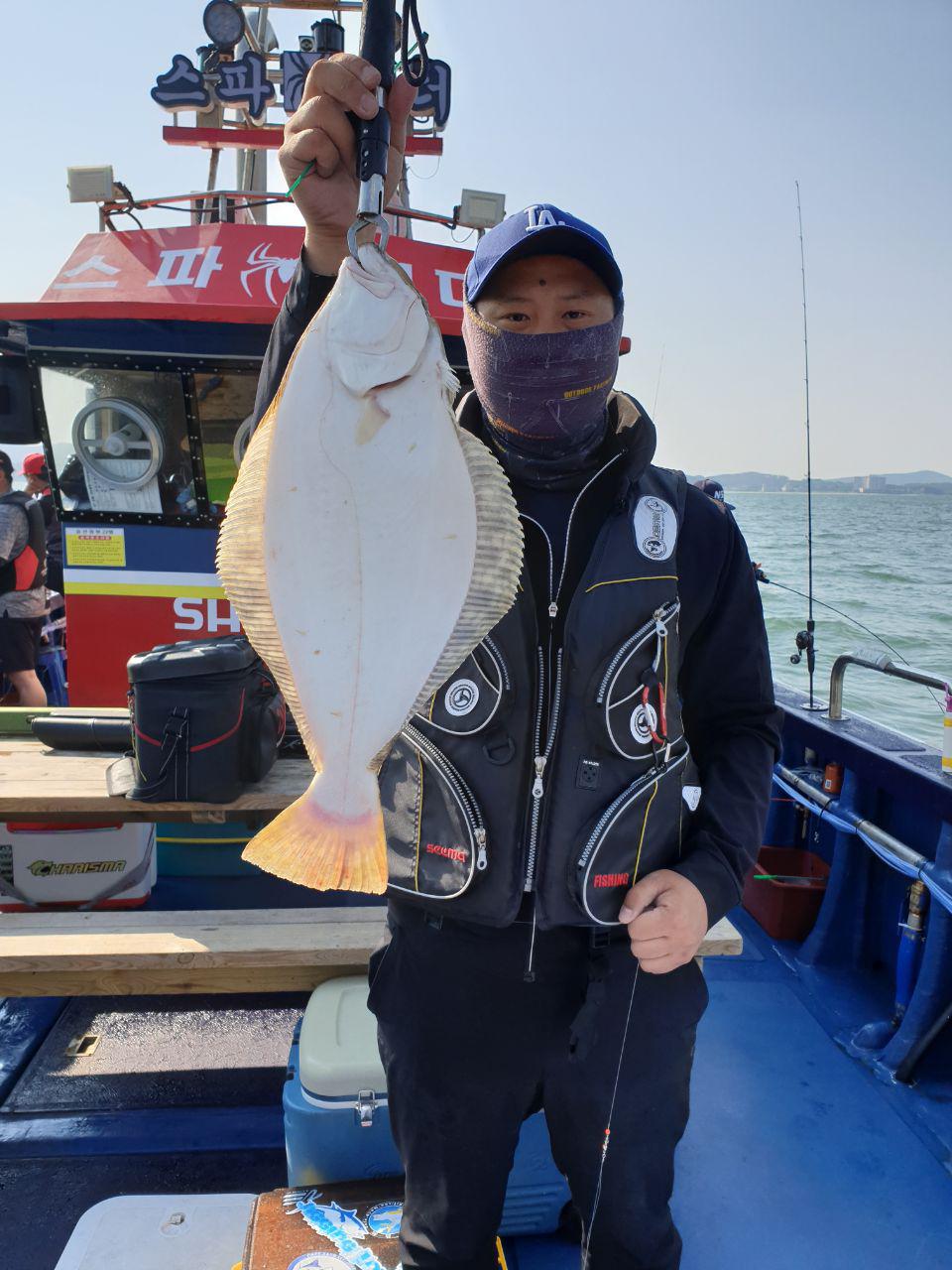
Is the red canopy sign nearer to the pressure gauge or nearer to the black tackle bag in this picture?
the pressure gauge

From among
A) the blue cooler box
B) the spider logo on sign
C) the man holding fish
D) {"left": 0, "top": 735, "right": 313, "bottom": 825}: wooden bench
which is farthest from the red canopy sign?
the blue cooler box

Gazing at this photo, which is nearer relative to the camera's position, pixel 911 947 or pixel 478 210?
pixel 911 947

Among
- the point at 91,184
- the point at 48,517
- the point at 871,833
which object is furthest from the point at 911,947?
the point at 48,517

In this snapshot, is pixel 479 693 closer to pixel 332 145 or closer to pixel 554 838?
pixel 554 838

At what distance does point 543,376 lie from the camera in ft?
5.04

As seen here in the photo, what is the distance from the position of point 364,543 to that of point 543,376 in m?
0.55

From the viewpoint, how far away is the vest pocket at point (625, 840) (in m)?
1.58

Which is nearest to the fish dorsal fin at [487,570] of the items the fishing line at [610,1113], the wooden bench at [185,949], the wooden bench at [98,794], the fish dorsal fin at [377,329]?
the fish dorsal fin at [377,329]

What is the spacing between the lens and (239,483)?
1293 millimetres

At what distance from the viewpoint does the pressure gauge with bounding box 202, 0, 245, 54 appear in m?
4.99

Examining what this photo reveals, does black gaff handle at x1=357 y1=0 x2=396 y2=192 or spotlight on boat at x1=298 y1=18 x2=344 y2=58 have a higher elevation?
spotlight on boat at x1=298 y1=18 x2=344 y2=58

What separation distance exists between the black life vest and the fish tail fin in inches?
15.7

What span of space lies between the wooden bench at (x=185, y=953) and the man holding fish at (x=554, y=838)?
1077 millimetres

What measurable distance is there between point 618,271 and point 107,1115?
3.44 meters
